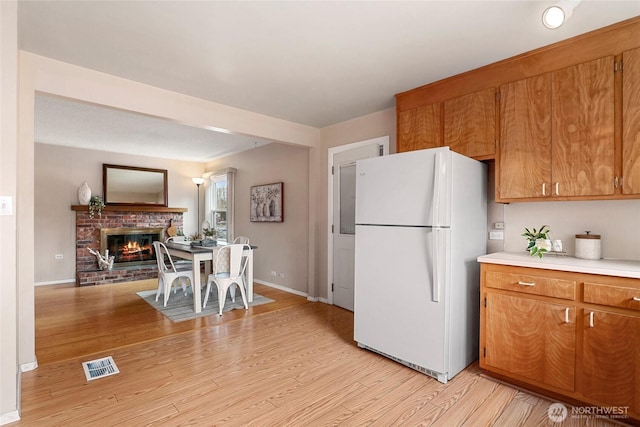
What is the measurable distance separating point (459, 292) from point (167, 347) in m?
2.68

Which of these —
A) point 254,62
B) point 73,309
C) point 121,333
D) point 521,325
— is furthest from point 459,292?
point 73,309

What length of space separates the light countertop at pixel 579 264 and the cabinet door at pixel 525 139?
514 mm

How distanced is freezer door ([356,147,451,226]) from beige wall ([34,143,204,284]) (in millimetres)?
5721

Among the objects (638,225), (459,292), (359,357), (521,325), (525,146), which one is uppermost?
(525,146)

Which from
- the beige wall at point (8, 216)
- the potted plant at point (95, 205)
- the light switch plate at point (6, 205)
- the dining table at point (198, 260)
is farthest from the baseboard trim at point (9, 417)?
the potted plant at point (95, 205)

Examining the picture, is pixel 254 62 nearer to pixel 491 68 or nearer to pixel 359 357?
pixel 491 68

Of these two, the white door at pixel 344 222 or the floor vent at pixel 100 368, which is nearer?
the floor vent at pixel 100 368

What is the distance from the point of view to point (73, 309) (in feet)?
13.6

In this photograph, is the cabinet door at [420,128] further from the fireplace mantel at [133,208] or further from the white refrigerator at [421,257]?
the fireplace mantel at [133,208]

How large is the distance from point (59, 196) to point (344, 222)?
5359 mm

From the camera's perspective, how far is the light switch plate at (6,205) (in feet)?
5.96

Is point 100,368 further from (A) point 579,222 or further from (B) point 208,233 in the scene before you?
(A) point 579,222

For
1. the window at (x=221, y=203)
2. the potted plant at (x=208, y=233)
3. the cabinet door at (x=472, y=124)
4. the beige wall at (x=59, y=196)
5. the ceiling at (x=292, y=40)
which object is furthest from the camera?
the window at (x=221, y=203)

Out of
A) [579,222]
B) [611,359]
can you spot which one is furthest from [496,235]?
[611,359]
